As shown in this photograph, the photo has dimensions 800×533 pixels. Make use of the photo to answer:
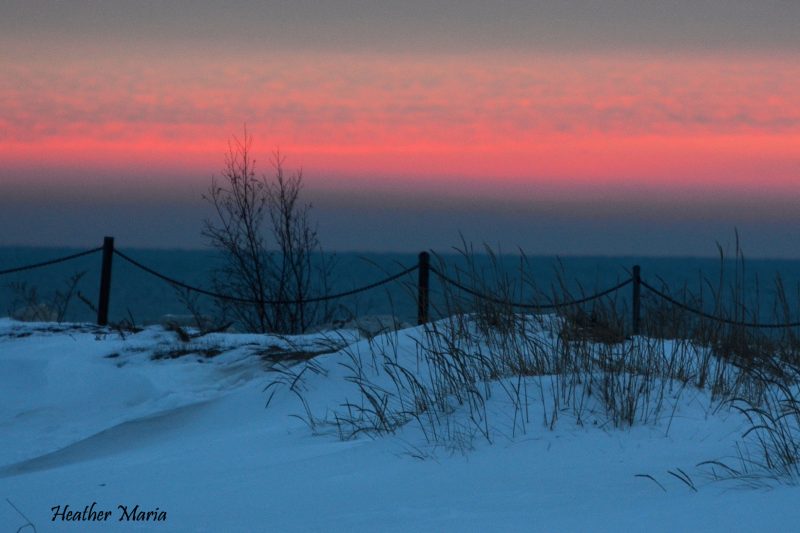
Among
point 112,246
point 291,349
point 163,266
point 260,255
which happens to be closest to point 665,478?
point 291,349

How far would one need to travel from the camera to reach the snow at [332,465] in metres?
3.22

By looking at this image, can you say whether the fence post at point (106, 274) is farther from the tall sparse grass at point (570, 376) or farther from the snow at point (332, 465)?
the tall sparse grass at point (570, 376)

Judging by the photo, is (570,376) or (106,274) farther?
(106,274)

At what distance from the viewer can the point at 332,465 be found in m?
4.02

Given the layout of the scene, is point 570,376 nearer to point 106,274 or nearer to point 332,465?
point 332,465

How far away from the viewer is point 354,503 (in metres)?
3.46

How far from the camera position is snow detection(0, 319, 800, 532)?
10.6ft
